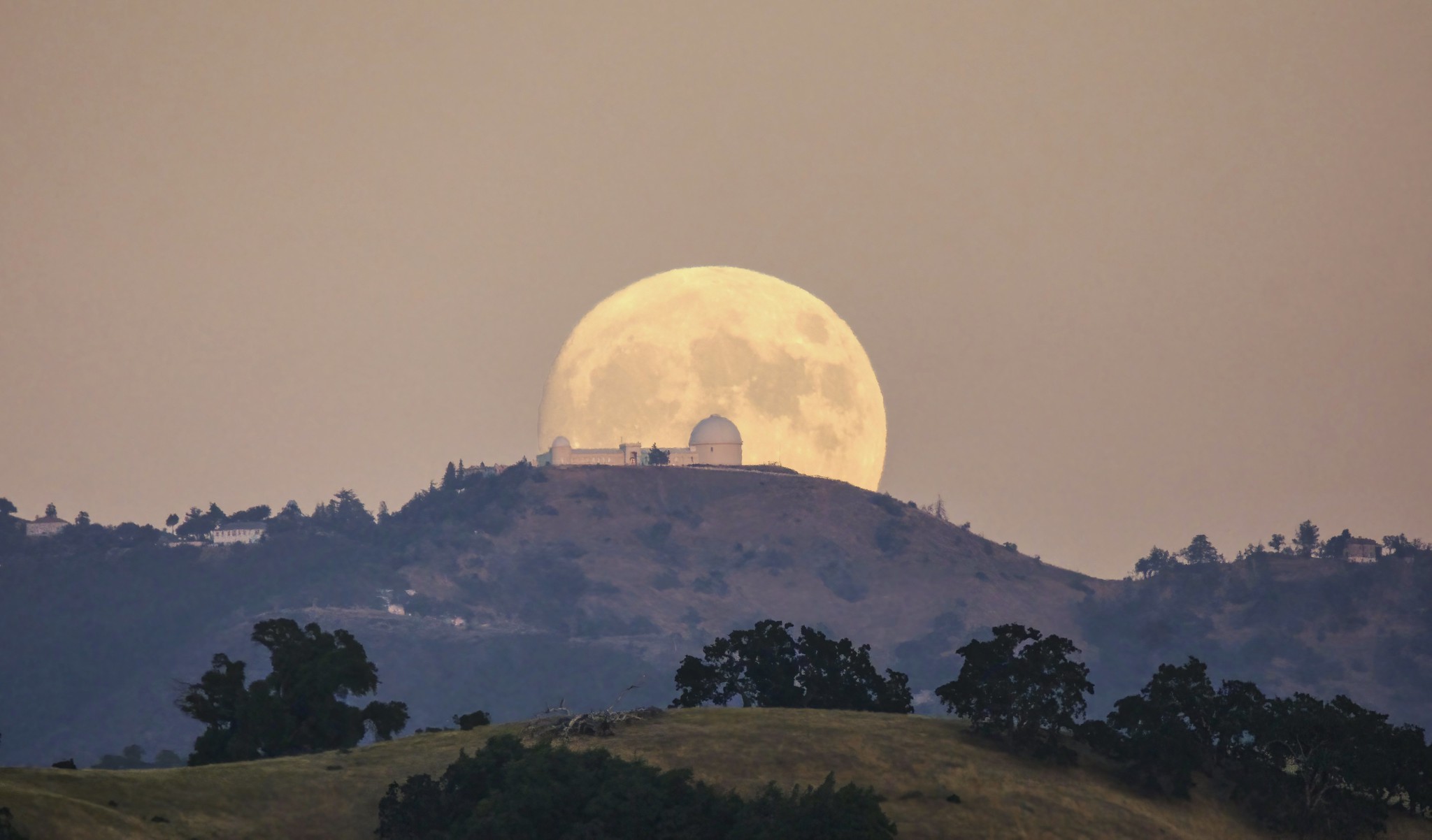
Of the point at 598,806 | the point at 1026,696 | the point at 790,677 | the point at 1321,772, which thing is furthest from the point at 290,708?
the point at 1321,772

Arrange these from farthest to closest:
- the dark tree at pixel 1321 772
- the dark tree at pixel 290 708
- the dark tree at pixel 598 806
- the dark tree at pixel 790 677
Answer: the dark tree at pixel 790 677 → the dark tree at pixel 290 708 → the dark tree at pixel 1321 772 → the dark tree at pixel 598 806

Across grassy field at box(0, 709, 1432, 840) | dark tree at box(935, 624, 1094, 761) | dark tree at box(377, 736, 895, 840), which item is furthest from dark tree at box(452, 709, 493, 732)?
dark tree at box(935, 624, 1094, 761)

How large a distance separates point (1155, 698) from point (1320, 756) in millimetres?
12250

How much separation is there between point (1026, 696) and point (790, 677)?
25580 millimetres

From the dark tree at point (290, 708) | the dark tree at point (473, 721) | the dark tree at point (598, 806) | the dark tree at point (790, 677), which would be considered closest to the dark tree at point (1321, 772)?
the dark tree at point (598, 806)

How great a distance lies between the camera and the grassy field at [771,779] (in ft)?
406

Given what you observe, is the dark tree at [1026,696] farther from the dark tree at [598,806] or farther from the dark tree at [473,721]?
the dark tree at [473,721]

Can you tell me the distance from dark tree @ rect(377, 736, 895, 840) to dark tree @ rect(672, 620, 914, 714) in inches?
1280

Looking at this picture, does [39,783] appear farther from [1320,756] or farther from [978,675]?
[1320,756]

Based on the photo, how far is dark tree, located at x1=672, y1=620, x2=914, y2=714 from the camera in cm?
16288

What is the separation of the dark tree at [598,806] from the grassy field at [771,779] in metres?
4.00

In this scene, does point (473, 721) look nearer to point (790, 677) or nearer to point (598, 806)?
point (790, 677)

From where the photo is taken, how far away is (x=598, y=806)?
11900 cm

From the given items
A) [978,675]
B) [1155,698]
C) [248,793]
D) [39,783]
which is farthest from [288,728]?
[1155,698]
